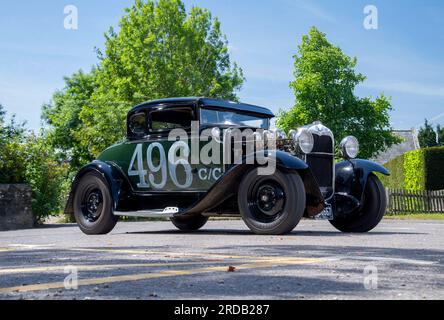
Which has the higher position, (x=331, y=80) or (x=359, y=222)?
(x=331, y=80)

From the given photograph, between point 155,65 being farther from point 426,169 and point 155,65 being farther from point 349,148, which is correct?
point 349,148

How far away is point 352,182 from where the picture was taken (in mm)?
9750

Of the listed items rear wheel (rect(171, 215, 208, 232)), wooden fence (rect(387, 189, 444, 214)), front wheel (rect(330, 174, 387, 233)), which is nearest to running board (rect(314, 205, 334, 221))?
front wheel (rect(330, 174, 387, 233))

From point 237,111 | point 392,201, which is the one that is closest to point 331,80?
point 392,201

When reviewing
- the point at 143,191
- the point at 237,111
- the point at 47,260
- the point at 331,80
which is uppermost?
the point at 331,80

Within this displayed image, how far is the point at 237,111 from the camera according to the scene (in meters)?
10.1

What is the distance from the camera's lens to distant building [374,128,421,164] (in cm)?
5047

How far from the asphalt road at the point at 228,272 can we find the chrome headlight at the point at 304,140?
6.99 ft

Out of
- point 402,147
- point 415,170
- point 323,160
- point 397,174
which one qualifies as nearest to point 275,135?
point 323,160

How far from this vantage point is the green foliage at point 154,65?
29.6 meters

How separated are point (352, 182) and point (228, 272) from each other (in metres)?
5.63
